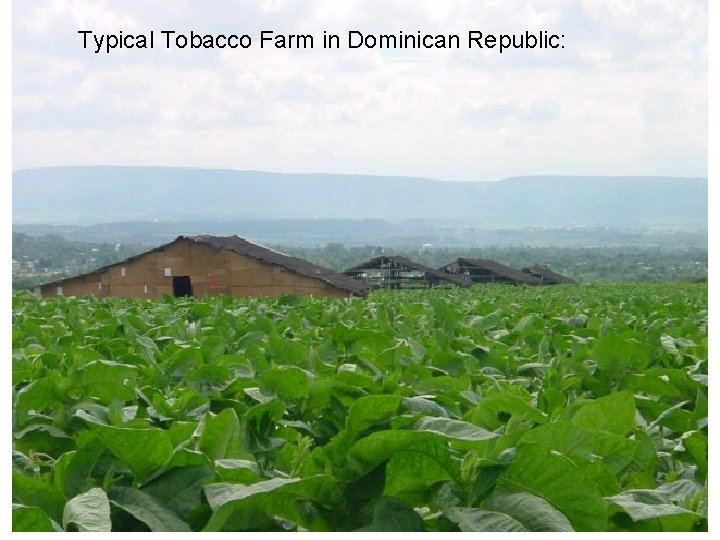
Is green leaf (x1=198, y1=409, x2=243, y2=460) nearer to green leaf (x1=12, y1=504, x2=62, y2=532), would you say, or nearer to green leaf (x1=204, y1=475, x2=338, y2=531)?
green leaf (x1=204, y1=475, x2=338, y2=531)

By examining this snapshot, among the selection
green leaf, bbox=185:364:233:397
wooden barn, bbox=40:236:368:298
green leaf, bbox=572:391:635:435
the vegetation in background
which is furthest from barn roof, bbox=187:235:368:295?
green leaf, bbox=572:391:635:435

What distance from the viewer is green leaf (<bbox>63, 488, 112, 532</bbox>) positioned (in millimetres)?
1510

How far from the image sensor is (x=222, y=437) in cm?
198

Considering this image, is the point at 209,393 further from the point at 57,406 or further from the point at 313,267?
the point at 313,267

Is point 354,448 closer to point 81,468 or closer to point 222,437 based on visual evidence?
point 222,437

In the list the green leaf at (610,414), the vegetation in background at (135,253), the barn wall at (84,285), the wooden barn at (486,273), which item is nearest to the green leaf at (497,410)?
the green leaf at (610,414)

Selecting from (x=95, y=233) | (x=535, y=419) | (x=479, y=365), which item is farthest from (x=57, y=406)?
(x=95, y=233)

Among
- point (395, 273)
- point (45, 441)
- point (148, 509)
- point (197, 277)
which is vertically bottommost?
point (395, 273)

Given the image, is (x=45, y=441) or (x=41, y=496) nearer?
(x=41, y=496)

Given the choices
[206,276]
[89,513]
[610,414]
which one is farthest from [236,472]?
[206,276]

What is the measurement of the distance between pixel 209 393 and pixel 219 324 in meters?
3.29

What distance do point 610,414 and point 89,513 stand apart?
1281mm

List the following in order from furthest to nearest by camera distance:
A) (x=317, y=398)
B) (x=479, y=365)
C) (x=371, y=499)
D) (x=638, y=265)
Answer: (x=638, y=265) < (x=479, y=365) < (x=317, y=398) < (x=371, y=499)

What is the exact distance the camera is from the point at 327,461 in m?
1.81
